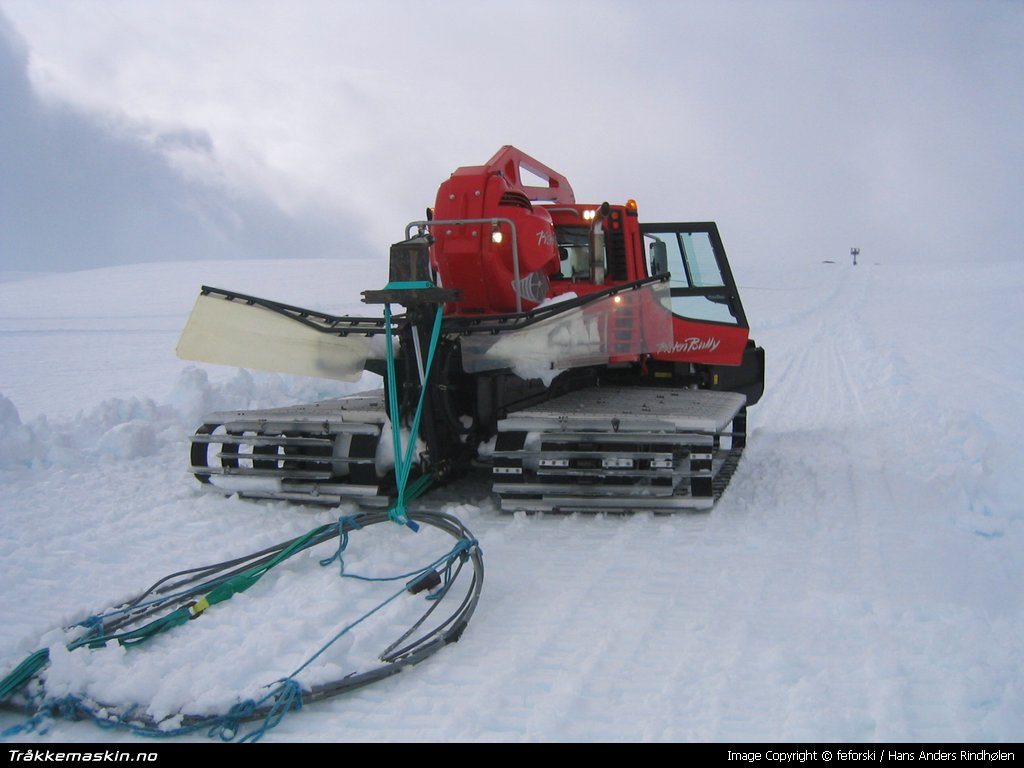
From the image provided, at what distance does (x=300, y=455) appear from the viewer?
527 cm

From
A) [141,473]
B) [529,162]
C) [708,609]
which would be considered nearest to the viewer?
[708,609]

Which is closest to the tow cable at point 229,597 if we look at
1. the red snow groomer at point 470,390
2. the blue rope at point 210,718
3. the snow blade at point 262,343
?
the blue rope at point 210,718

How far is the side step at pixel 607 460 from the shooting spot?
485cm

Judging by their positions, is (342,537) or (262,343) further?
(262,343)

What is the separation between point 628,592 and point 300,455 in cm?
254

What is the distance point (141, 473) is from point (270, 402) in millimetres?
2880

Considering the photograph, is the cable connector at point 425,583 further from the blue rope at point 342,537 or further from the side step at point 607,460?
Answer: the side step at point 607,460

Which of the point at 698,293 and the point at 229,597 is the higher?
the point at 698,293

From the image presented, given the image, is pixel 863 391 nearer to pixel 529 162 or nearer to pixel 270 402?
pixel 529 162

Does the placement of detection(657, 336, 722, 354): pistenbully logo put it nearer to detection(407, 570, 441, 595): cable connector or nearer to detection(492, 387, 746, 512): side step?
detection(492, 387, 746, 512): side step

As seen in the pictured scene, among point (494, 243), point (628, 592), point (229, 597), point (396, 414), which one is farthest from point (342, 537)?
point (494, 243)

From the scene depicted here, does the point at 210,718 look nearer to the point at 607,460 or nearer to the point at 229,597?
the point at 229,597
